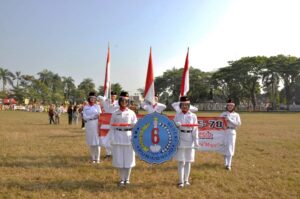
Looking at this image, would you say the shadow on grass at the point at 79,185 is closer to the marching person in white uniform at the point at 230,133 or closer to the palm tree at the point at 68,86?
the marching person in white uniform at the point at 230,133

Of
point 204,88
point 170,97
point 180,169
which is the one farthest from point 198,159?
point 170,97

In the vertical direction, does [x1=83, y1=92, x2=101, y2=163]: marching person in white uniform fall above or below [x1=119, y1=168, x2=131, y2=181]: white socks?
above

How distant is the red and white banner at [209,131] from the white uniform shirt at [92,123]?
1.16m

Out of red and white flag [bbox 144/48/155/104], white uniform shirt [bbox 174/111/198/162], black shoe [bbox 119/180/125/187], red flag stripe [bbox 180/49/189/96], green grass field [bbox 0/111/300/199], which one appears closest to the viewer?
green grass field [bbox 0/111/300/199]

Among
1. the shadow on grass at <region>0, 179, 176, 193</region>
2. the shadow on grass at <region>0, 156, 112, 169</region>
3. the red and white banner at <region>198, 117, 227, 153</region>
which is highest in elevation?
the red and white banner at <region>198, 117, 227, 153</region>

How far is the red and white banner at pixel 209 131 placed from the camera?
1243 cm

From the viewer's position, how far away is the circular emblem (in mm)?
8000

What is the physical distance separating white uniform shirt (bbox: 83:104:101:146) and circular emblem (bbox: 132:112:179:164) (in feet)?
11.1

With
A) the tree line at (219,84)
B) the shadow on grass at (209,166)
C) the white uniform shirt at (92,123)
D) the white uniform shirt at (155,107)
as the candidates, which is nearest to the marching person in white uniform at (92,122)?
the white uniform shirt at (92,123)

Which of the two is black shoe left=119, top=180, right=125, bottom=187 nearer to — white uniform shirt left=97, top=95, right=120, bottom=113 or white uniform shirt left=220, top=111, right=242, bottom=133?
white uniform shirt left=97, top=95, right=120, bottom=113

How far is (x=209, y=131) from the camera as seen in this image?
1259 centimetres

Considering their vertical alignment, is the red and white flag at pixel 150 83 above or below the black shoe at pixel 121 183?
above

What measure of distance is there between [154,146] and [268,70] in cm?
7691

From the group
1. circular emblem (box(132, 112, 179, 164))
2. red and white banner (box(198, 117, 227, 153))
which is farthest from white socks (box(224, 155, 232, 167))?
circular emblem (box(132, 112, 179, 164))
